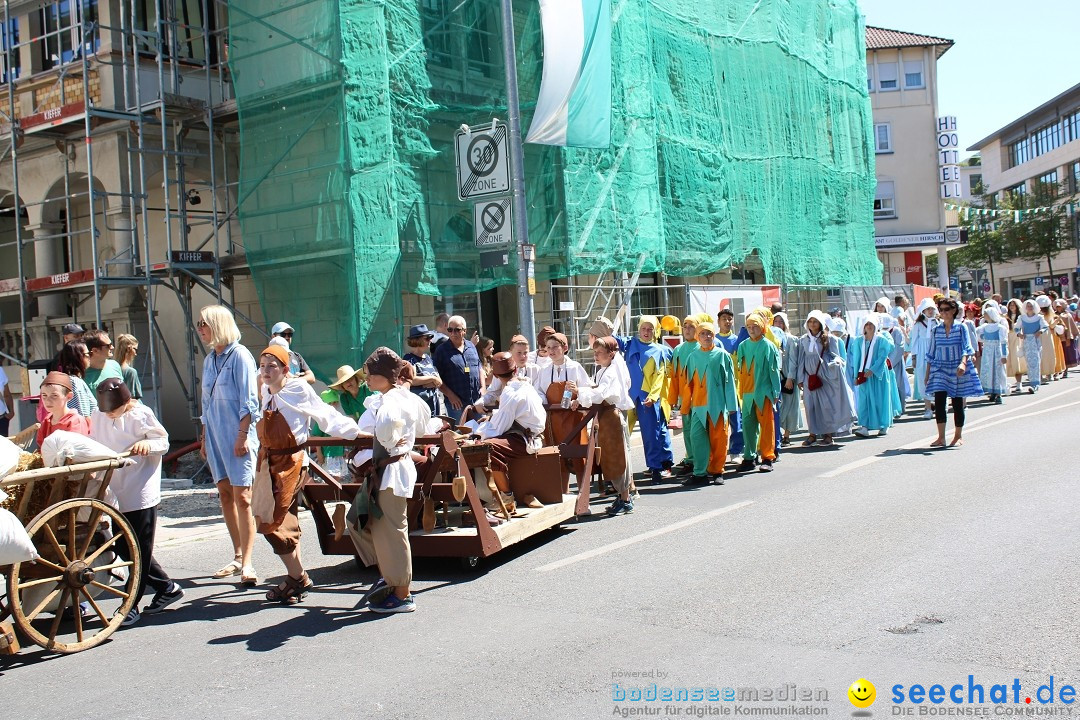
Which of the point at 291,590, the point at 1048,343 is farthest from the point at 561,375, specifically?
the point at 1048,343

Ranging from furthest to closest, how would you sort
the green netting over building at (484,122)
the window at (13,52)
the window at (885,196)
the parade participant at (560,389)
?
1. the window at (885,196)
2. the window at (13,52)
3. the green netting over building at (484,122)
4. the parade participant at (560,389)

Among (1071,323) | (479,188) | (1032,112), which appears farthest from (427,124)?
(1032,112)

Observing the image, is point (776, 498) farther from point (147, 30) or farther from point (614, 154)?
point (147, 30)

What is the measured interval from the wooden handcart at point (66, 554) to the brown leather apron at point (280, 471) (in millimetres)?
862

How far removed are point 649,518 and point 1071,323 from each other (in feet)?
61.6

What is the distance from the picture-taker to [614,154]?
17.8 metres

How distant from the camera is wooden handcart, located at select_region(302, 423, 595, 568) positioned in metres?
7.02

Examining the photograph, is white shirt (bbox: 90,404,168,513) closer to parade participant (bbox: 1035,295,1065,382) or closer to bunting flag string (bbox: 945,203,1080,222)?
parade participant (bbox: 1035,295,1065,382)

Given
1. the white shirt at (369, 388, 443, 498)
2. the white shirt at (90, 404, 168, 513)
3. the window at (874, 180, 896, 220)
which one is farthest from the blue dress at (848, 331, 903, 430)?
the window at (874, 180, 896, 220)

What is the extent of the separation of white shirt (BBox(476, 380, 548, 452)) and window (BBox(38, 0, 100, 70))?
10.1 metres

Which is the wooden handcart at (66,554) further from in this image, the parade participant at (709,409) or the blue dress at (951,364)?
the blue dress at (951,364)

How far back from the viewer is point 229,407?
724 centimetres

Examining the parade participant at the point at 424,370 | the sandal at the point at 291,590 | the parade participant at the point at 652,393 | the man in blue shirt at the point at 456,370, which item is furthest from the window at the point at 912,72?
the sandal at the point at 291,590

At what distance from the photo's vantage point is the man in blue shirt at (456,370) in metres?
11.0
